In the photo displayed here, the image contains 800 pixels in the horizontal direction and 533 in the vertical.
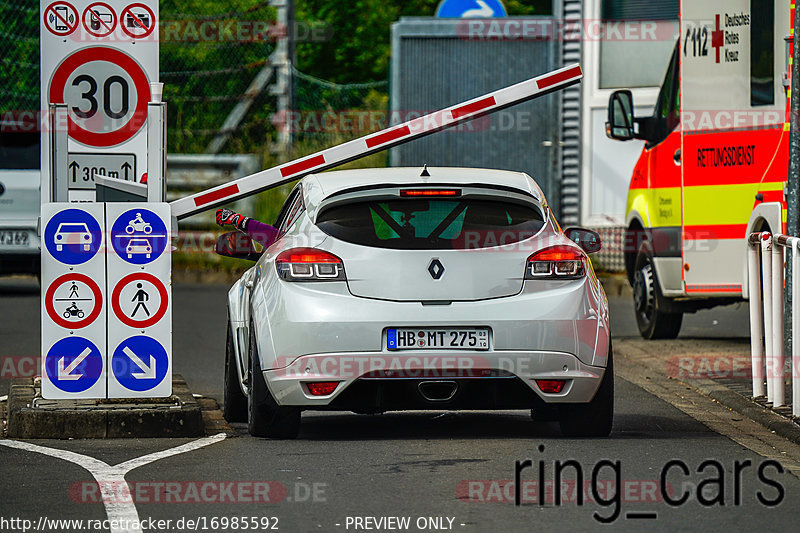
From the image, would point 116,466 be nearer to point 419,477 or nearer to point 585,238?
point 419,477

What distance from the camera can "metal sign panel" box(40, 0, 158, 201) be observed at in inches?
388

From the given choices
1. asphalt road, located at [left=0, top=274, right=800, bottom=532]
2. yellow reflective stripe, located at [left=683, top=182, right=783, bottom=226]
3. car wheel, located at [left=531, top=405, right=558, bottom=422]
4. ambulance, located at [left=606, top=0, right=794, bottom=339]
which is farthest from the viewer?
yellow reflective stripe, located at [left=683, top=182, right=783, bottom=226]

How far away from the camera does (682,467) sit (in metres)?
7.88

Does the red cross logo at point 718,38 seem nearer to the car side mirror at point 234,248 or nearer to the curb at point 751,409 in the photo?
the curb at point 751,409

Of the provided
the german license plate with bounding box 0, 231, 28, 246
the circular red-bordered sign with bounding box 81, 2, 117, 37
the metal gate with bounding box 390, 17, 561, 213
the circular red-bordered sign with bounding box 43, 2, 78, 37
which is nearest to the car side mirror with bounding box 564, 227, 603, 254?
the circular red-bordered sign with bounding box 81, 2, 117, 37

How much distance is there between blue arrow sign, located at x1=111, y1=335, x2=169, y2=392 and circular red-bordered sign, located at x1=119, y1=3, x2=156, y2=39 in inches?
74.4

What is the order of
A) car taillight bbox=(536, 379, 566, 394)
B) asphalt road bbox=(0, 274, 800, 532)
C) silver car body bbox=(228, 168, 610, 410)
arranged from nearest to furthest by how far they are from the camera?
asphalt road bbox=(0, 274, 800, 532)
silver car body bbox=(228, 168, 610, 410)
car taillight bbox=(536, 379, 566, 394)

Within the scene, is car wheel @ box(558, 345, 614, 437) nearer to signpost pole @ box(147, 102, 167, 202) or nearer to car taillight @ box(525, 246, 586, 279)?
car taillight @ box(525, 246, 586, 279)

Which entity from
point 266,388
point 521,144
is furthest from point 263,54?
point 266,388

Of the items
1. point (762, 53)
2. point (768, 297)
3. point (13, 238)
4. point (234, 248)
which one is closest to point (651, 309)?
point (762, 53)

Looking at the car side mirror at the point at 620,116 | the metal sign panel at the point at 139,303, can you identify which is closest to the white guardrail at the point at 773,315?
the metal sign panel at the point at 139,303

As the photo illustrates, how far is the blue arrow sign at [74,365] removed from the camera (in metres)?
9.10

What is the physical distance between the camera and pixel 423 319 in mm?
8406

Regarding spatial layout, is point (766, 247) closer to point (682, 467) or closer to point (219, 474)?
point (682, 467)
